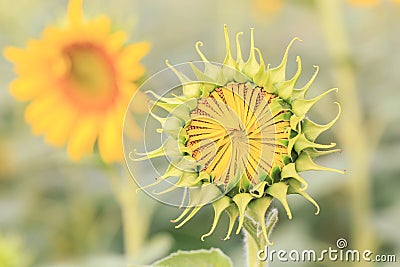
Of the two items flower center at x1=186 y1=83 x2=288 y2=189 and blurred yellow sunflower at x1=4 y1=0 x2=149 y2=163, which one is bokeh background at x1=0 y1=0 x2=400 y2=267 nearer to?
blurred yellow sunflower at x1=4 y1=0 x2=149 y2=163

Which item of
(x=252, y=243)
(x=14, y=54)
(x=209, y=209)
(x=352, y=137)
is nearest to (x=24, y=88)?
(x=14, y=54)

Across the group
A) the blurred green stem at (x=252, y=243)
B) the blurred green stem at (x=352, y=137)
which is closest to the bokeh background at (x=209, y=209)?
the blurred green stem at (x=352, y=137)

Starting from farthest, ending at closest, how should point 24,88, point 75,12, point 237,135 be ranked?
point 24,88 < point 75,12 < point 237,135

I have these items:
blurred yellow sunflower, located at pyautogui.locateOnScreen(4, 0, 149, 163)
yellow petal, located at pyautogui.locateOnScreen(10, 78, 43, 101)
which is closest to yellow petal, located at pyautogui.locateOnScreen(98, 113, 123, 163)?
blurred yellow sunflower, located at pyautogui.locateOnScreen(4, 0, 149, 163)

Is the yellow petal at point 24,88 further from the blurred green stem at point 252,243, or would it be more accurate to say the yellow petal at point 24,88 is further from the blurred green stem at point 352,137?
the blurred green stem at point 252,243

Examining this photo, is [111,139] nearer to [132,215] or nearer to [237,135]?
[132,215]
